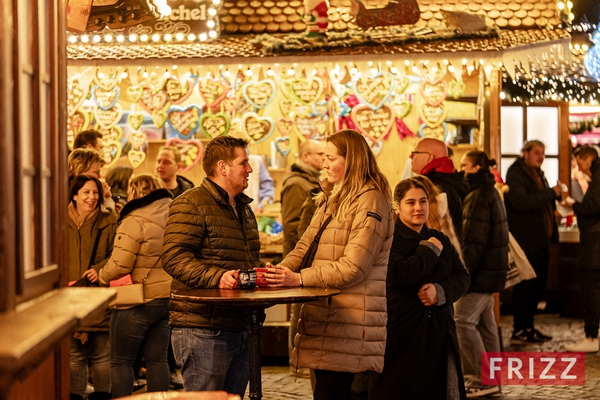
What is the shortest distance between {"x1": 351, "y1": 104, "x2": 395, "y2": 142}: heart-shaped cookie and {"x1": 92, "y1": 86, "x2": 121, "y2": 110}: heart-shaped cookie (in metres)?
2.78

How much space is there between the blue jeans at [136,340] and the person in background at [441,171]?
264cm

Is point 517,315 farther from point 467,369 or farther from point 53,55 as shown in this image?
point 53,55

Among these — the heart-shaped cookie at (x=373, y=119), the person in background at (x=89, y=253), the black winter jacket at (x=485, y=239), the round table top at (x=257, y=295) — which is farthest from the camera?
the heart-shaped cookie at (x=373, y=119)

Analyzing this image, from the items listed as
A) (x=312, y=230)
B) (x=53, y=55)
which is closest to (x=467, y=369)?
(x=312, y=230)

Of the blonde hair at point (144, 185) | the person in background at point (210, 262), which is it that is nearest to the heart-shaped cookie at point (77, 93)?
the blonde hair at point (144, 185)

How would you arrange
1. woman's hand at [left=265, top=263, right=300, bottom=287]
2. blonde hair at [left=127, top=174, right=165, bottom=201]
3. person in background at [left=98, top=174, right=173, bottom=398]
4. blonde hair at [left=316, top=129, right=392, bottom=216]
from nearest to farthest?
1. woman's hand at [left=265, top=263, right=300, bottom=287]
2. blonde hair at [left=316, top=129, right=392, bottom=216]
3. person in background at [left=98, top=174, right=173, bottom=398]
4. blonde hair at [left=127, top=174, right=165, bottom=201]

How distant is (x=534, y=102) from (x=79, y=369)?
32.9 ft

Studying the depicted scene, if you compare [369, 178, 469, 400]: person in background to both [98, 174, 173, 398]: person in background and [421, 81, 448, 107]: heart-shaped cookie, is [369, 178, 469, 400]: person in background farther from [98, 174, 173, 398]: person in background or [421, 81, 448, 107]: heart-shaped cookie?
[421, 81, 448, 107]: heart-shaped cookie

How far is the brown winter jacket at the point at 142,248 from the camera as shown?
6316mm

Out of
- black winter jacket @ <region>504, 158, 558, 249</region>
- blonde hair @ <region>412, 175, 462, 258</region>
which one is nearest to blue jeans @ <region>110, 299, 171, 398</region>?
blonde hair @ <region>412, 175, 462, 258</region>

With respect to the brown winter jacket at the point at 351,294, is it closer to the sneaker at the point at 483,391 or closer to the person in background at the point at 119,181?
the sneaker at the point at 483,391

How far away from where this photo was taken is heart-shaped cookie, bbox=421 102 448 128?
1055cm

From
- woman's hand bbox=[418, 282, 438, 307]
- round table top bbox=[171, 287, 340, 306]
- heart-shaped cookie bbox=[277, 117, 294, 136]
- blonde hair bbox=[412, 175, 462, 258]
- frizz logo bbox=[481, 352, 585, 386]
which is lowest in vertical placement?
frizz logo bbox=[481, 352, 585, 386]

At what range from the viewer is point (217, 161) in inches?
203
